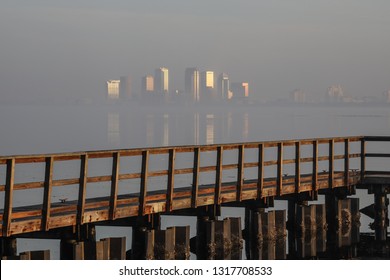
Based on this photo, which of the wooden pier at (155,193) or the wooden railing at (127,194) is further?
the wooden pier at (155,193)

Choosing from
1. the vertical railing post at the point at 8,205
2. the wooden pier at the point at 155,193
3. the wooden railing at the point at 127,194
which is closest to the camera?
the vertical railing post at the point at 8,205

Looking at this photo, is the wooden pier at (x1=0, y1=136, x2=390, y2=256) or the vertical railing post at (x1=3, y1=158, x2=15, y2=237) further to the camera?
the wooden pier at (x1=0, y1=136, x2=390, y2=256)

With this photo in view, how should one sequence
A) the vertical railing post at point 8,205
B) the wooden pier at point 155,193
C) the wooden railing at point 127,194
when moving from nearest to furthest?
the vertical railing post at point 8,205
the wooden railing at point 127,194
the wooden pier at point 155,193

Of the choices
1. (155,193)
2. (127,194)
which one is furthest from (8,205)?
(155,193)

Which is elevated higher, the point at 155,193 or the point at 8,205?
the point at 8,205

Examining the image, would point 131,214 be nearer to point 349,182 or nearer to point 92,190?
point 349,182

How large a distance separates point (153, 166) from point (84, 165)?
43.0 meters

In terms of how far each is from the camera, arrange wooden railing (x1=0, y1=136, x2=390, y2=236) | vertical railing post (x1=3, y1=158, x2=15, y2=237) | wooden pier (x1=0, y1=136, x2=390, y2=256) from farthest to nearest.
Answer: wooden pier (x1=0, y1=136, x2=390, y2=256) → wooden railing (x1=0, y1=136, x2=390, y2=236) → vertical railing post (x1=3, y1=158, x2=15, y2=237)

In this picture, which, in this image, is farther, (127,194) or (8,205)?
(127,194)

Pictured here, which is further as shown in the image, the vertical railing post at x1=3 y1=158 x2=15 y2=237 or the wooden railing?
the wooden railing

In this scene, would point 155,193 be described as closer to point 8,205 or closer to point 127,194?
point 127,194

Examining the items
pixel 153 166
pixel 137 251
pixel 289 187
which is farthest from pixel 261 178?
pixel 153 166

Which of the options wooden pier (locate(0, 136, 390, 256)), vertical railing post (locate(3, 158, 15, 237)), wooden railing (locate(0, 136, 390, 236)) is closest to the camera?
vertical railing post (locate(3, 158, 15, 237))
